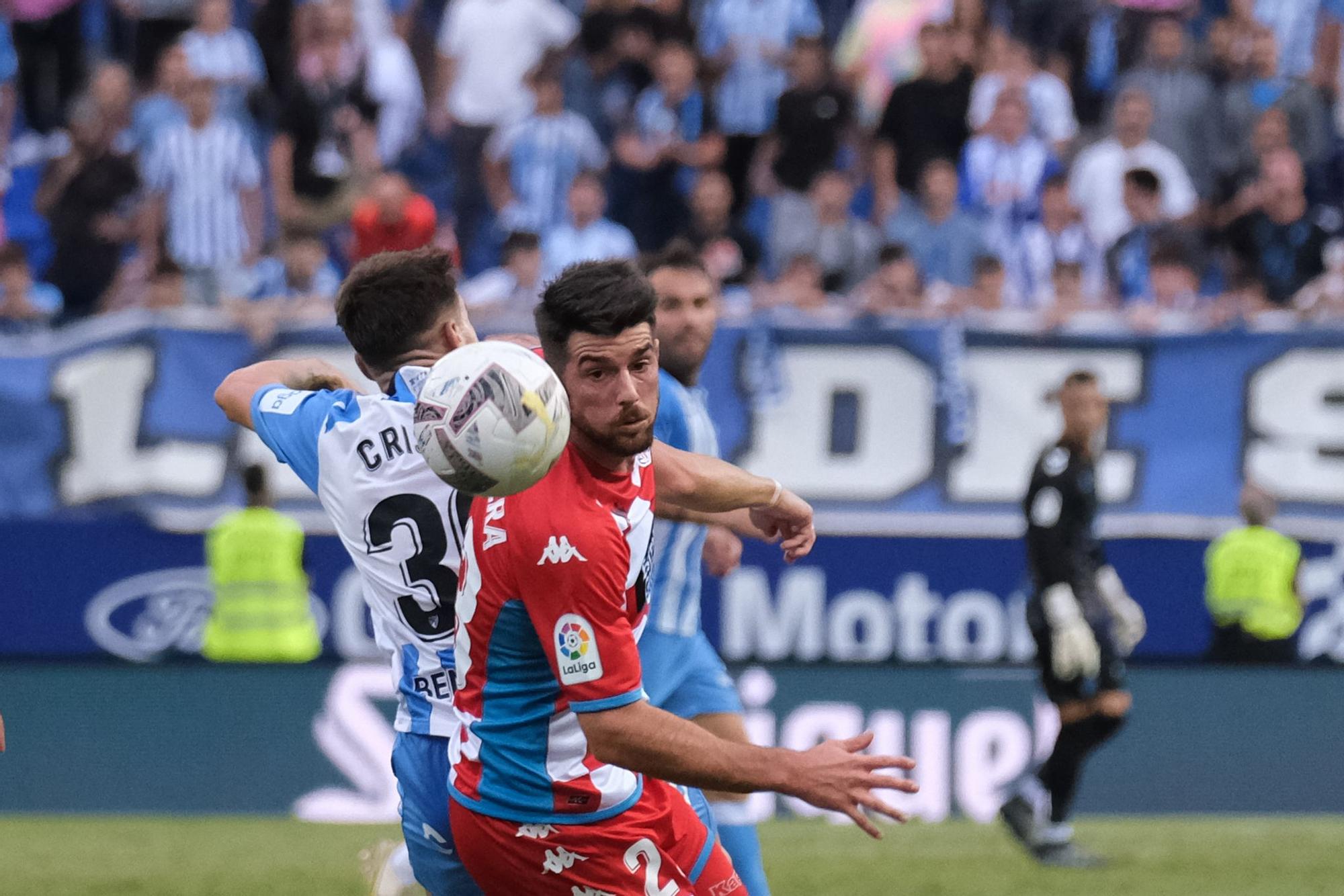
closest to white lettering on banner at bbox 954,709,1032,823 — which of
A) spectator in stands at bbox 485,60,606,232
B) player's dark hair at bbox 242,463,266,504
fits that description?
player's dark hair at bbox 242,463,266,504

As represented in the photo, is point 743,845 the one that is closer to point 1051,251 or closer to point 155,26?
point 1051,251

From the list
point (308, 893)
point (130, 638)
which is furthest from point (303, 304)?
point (308, 893)

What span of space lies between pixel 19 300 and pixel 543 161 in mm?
3798

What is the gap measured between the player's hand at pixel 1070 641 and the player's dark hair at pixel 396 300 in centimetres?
523

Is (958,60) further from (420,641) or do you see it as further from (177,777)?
(420,641)

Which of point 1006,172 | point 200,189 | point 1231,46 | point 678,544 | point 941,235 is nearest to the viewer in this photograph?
point 678,544

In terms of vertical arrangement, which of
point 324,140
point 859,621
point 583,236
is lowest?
point 859,621

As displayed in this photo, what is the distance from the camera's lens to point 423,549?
4.43 metres

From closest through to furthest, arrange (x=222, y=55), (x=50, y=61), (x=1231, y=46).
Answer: (x=222, y=55) → (x=1231, y=46) → (x=50, y=61)

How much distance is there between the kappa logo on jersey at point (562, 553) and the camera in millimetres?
3705

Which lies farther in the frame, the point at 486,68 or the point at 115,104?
the point at 486,68

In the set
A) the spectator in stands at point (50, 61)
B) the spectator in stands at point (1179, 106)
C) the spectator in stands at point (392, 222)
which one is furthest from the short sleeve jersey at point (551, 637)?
the spectator in stands at point (50, 61)

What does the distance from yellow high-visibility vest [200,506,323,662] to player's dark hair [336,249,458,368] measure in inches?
272

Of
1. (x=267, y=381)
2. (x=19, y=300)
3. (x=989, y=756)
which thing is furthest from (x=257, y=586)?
(x=267, y=381)
